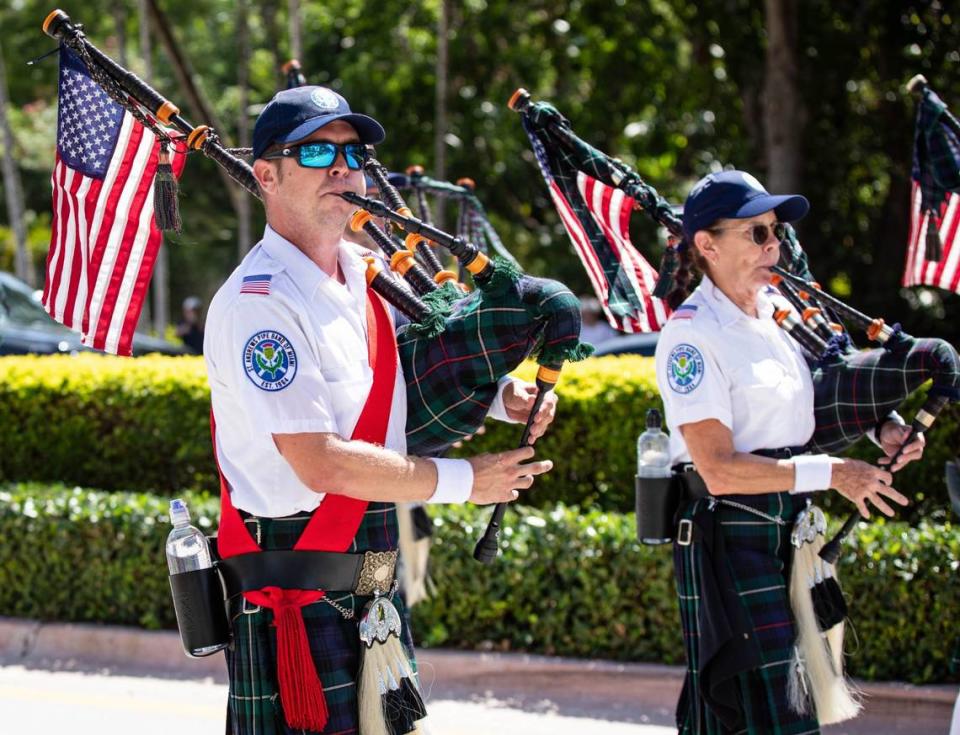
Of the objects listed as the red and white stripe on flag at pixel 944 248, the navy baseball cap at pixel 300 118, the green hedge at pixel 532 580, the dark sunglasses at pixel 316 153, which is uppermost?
the navy baseball cap at pixel 300 118

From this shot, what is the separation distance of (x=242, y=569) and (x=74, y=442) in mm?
5149

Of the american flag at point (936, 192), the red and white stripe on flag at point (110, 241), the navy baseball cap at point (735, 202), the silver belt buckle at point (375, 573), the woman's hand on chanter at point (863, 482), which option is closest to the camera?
the silver belt buckle at point (375, 573)

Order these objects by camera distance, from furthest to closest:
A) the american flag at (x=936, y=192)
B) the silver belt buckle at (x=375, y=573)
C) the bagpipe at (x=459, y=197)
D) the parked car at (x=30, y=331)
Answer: the parked car at (x=30, y=331), the bagpipe at (x=459, y=197), the american flag at (x=936, y=192), the silver belt buckle at (x=375, y=573)

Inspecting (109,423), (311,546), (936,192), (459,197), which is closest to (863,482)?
(311,546)

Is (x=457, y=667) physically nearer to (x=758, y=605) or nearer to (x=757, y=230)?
(x=758, y=605)

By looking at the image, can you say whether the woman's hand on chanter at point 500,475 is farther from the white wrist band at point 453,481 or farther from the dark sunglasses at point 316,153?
the dark sunglasses at point 316,153

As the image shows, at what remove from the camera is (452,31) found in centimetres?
1677

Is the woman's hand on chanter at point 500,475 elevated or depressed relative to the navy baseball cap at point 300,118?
depressed

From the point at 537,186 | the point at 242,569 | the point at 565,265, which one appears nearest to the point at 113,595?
the point at 242,569

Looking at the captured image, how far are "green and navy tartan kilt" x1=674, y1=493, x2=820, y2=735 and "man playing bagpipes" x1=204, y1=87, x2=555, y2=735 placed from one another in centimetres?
94

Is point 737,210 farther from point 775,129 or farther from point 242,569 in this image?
point 775,129

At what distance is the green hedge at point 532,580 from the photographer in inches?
237

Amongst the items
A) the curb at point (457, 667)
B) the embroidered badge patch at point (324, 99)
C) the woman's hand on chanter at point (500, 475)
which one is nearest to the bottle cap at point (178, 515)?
the woman's hand on chanter at point (500, 475)

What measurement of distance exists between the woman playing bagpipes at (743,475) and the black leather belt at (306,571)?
108 centimetres
